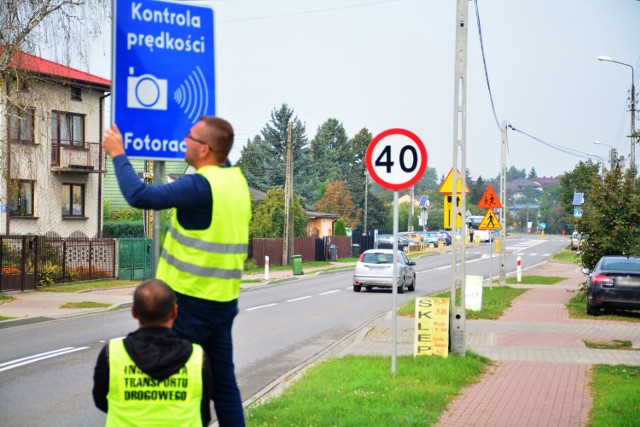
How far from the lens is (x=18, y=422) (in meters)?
9.16

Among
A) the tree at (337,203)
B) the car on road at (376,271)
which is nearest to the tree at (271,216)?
the car on road at (376,271)

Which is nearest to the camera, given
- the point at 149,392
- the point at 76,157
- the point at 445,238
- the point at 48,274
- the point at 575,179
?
the point at 149,392

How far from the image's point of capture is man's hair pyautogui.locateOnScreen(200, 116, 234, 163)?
477 centimetres

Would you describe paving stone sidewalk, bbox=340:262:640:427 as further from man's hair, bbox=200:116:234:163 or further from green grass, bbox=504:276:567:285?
green grass, bbox=504:276:567:285

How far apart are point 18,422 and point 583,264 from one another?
19727 millimetres

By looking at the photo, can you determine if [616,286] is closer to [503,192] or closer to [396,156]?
[396,156]

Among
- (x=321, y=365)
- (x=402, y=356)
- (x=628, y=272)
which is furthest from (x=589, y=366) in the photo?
(x=628, y=272)

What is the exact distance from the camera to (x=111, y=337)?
1691 cm

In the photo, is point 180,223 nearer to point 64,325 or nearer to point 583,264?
point 64,325

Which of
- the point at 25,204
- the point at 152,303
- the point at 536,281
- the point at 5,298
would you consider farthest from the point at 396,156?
the point at 25,204

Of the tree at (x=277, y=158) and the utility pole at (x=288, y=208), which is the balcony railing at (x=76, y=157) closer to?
the utility pole at (x=288, y=208)

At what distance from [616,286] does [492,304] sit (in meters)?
4.52

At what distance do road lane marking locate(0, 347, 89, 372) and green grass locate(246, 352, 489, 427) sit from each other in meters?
4.14

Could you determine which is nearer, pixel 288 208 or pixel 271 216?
pixel 288 208
